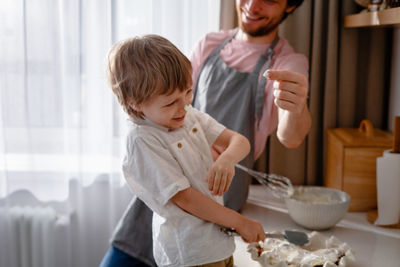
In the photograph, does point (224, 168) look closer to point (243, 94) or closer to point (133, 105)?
point (133, 105)

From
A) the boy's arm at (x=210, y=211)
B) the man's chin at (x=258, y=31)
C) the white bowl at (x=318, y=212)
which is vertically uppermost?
the man's chin at (x=258, y=31)

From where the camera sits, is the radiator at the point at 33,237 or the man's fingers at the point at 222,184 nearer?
the man's fingers at the point at 222,184

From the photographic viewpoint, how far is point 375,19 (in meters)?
1.31

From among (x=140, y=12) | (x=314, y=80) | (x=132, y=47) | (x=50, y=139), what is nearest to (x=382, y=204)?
(x=314, y=80)

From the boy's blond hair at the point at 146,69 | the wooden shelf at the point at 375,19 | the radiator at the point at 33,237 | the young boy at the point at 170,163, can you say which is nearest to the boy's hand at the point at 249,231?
the young boy at the point at 170,163

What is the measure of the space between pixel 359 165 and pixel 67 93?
40.7 inches

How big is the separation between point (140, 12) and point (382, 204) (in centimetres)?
104

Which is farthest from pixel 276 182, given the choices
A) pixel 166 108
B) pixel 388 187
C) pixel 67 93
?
pixel 67 93

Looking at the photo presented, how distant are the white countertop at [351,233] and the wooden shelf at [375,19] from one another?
58cm

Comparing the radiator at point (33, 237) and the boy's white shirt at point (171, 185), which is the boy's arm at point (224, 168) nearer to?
the boy's white shirt at point (171, 185)

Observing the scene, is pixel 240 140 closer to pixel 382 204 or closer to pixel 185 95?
pixel 185 95

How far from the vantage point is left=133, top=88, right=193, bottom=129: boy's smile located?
32.2 inches

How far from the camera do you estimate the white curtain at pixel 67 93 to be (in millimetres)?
1580

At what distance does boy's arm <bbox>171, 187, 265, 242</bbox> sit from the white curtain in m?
0.90
